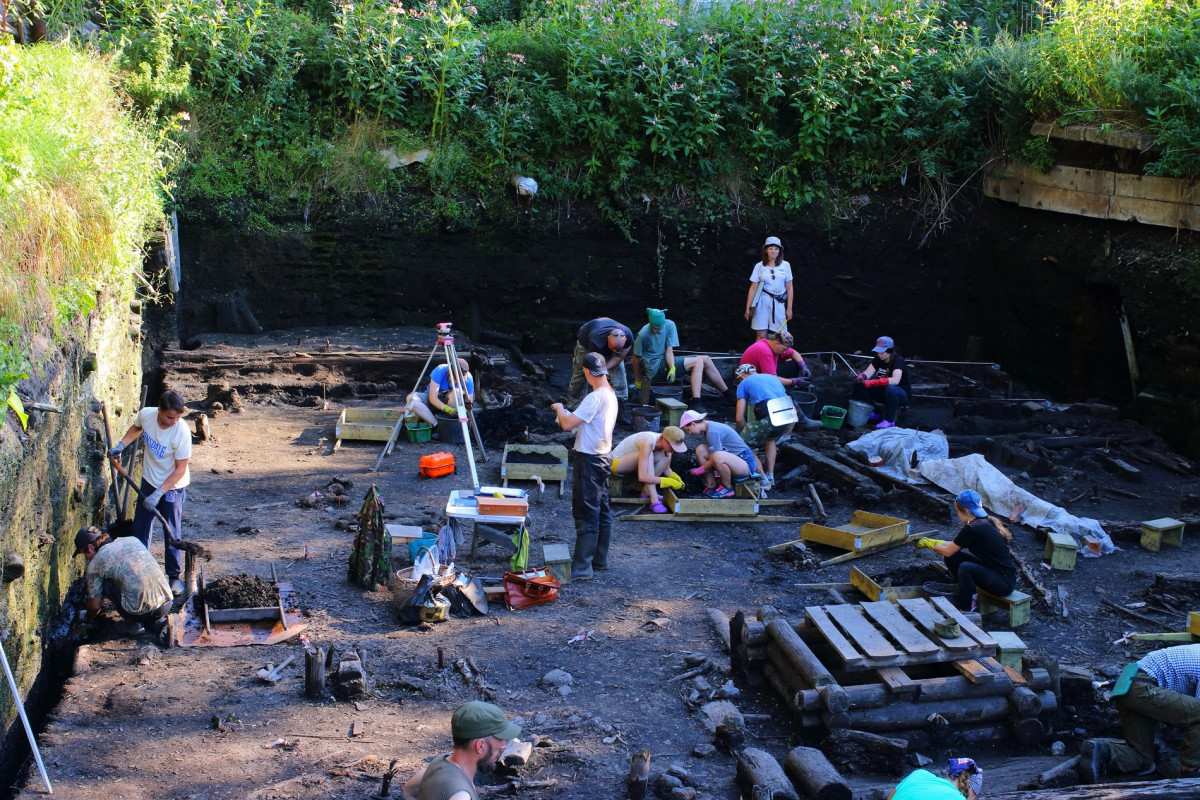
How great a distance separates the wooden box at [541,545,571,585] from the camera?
8.50 metres

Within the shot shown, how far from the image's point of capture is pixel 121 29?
1554 centimetres

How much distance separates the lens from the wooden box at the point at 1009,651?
22.0ft

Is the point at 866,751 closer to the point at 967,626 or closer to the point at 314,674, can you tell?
the point at 967,626

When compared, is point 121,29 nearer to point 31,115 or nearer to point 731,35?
point 31,115

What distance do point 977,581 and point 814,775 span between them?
10.1ft

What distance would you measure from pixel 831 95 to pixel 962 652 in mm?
12148

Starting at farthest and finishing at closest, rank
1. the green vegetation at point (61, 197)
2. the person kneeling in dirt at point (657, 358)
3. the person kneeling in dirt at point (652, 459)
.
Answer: the person kneeling in dirt at point (657, 358) → the person kneeling in dirt at point (652, 459) → the green vegetation at point (61, 197)

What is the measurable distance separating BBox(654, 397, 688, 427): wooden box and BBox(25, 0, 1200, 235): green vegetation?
4.69 meters

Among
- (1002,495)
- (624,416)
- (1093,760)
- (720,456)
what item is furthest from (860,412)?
(1093,760)

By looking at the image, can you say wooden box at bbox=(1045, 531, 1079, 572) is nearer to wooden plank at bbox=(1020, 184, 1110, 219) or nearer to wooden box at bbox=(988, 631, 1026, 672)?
wooden box at bbox=(988, 631, 1026, 672)

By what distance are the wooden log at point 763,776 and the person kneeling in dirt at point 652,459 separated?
4.62 meters

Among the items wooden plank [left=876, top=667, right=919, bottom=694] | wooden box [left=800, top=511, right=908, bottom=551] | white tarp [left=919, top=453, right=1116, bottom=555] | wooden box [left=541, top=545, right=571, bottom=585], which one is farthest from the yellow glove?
wooden plank [left=876, top=667, right=919, bottom=694]

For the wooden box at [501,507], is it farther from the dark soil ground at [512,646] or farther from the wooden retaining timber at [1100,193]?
the wooden retaining timber at [1100,193]

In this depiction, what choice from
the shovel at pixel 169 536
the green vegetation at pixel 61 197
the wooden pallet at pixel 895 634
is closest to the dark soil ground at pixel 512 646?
the shovel at pixel 169 536
